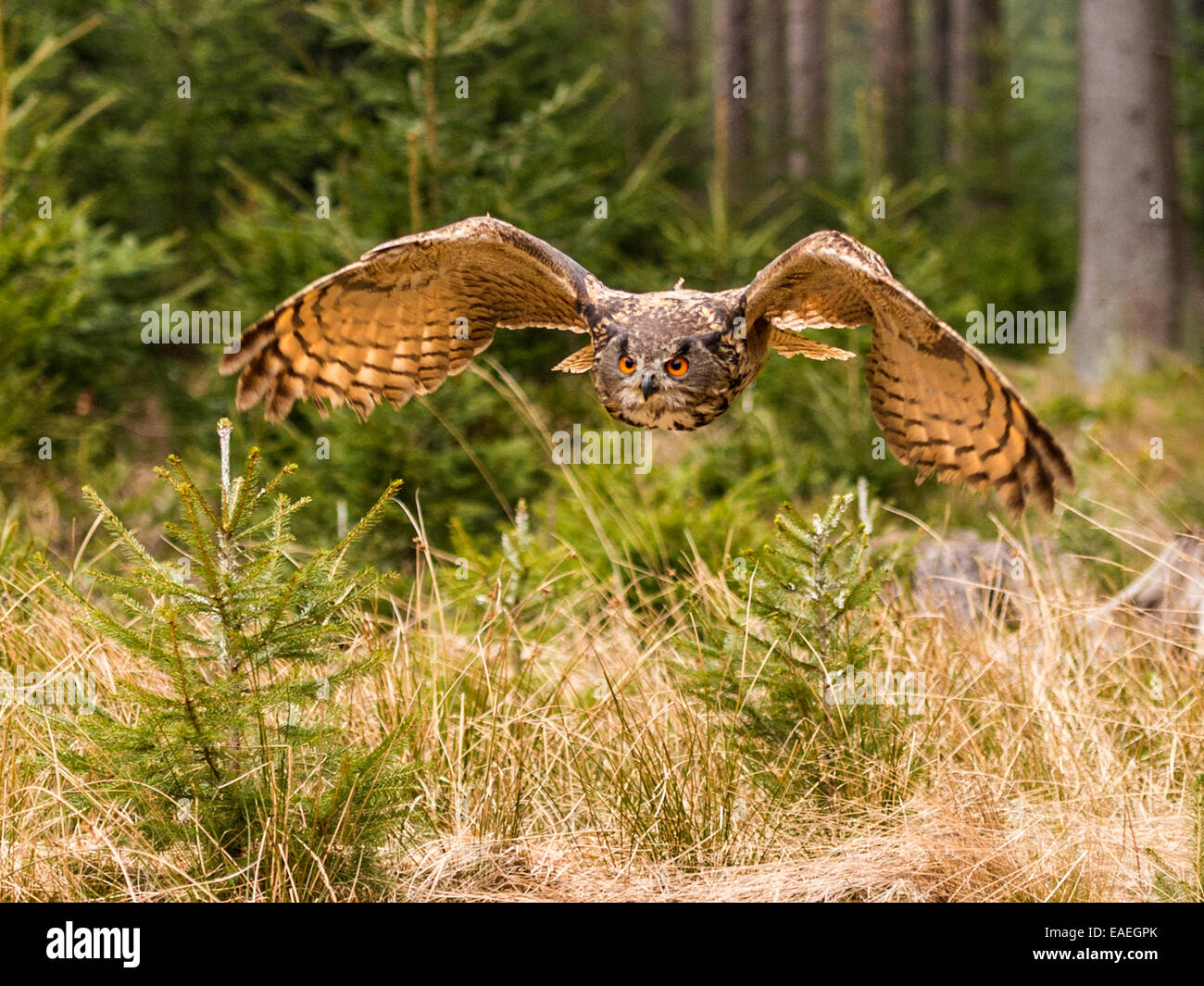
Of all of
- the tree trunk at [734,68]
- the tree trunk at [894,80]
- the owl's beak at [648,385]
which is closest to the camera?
the owl's beak at [648,385]

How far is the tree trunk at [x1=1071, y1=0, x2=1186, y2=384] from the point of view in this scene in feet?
41.7

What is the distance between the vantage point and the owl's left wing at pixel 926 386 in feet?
9.25

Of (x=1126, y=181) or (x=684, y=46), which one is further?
(x=684, y=46)

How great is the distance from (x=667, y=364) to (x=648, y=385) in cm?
8

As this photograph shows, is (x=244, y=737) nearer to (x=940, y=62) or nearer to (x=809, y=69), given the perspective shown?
(x=809, y=69)

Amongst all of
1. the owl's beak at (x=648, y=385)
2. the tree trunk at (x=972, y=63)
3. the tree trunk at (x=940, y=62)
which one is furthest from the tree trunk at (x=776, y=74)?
the owl's beak at (x=648, y=385)

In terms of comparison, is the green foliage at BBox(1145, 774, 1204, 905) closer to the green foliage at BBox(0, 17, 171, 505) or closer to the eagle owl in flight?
the eagle owl in flight

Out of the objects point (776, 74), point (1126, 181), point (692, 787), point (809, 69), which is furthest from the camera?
point (776, 74)

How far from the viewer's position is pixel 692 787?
133 inches

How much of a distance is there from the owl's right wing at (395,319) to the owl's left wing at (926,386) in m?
0.64

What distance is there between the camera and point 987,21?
20.8m

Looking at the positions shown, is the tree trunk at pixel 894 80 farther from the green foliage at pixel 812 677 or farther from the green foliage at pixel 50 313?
the green foliage at pixel 812 677

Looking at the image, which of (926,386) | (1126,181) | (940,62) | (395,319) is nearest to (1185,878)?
(926,386)
